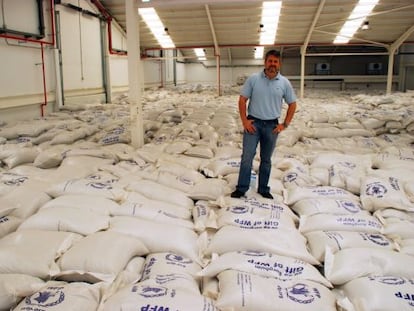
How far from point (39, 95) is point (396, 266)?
7079 millimetres

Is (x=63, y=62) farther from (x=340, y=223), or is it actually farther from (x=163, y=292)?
(x=163, y=292)

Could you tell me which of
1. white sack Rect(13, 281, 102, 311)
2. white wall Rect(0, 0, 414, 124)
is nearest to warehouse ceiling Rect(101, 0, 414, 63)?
white wall Rect(0, 0, 414, 124)

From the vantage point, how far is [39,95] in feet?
24.5

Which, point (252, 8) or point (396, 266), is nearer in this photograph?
point (396, 266)

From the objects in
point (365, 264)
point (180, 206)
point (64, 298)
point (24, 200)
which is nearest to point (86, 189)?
point (24, 200)

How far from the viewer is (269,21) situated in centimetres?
1164

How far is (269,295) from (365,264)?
61cm

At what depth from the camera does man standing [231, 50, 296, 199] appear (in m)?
3.07

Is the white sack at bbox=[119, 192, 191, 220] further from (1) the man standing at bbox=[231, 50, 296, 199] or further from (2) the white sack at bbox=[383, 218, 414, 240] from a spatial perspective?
(2) the white sack at bbox=[383, 218, 414, 240]

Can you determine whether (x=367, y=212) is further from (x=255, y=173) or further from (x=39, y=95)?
(x=39, y=95)

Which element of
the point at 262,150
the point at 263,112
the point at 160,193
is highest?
the point at 263,112

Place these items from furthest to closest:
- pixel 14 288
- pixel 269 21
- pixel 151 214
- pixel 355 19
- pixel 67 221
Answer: pixel 269 21, pixel 355 19, pixel 151 214, pixel 67 221, pixel 14 288

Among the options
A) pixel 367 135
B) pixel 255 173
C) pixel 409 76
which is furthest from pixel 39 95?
pixel 409 76

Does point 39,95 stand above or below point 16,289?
above
